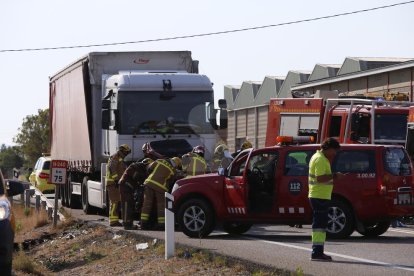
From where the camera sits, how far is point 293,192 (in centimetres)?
1906

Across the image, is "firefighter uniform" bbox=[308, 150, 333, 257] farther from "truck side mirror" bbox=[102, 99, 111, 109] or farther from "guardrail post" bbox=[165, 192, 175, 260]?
"truck side mirror" bbox=[102, 99, 111, 109]

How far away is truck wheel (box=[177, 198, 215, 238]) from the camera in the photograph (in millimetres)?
19656

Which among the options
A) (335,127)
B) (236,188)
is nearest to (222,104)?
(335,127)

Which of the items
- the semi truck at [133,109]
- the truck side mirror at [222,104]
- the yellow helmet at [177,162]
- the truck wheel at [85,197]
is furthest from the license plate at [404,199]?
the truck wheel at [85,197]

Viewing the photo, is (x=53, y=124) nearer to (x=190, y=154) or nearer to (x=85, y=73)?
(x=85, y=73)

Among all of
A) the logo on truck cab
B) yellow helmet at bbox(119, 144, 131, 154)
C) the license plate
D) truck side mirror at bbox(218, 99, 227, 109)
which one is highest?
the logo on truck cab

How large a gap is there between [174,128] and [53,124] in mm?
11526

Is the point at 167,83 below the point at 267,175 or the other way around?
the other way around

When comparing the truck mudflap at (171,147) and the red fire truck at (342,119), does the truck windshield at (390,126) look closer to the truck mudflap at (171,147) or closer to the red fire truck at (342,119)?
the red fire truck at (342,119)

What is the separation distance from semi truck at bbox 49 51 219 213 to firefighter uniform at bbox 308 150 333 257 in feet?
25.4

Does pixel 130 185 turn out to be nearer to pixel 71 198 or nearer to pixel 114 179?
pixel 114 179

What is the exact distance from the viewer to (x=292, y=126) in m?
29.4

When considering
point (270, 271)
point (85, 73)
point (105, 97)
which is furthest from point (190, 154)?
point (270, 271)

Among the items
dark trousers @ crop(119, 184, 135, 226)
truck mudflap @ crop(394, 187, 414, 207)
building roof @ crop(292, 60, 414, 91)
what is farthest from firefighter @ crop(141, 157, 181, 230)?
building roof @ crop(292, 60, 414, 91)
